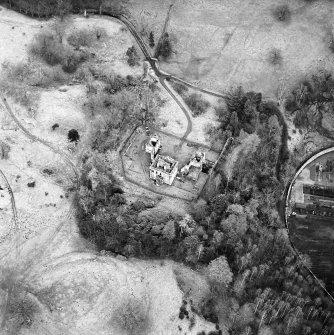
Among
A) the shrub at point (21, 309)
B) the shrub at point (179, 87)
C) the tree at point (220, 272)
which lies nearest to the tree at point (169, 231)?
the tree at point (220, 272)

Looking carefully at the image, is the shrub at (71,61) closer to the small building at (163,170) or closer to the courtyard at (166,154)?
the courtyard at (166,154)

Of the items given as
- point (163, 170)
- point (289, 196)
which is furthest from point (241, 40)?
point (163, 170)

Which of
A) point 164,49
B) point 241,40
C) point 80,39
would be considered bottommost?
point 80,39

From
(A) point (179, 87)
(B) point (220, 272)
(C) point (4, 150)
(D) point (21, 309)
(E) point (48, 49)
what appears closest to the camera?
(D) point (21, 309)

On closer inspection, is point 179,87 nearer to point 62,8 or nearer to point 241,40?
point 241,40

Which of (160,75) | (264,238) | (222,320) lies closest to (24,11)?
Result: (160,75)

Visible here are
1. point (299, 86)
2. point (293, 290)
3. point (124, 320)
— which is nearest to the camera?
point (124, 320)

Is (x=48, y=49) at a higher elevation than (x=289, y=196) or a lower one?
higher

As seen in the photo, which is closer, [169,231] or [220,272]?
[220,272]

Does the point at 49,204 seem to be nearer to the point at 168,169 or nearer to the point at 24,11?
the point at 168,169
